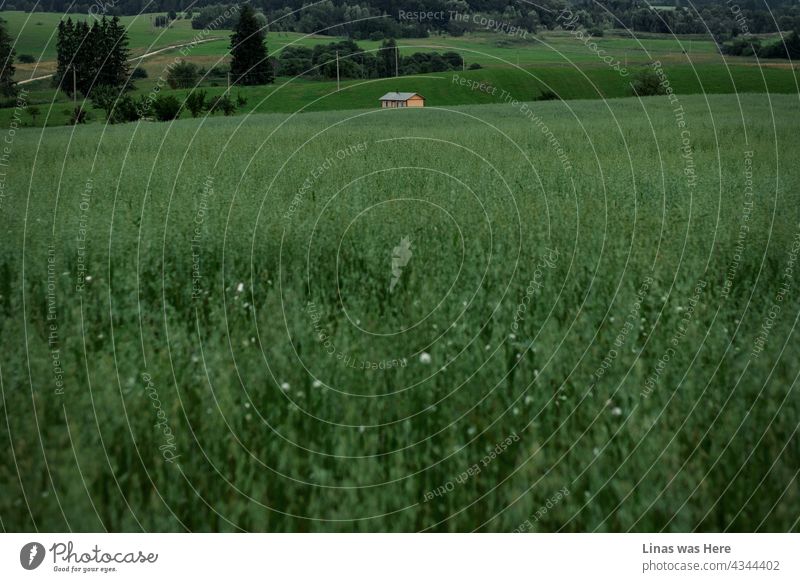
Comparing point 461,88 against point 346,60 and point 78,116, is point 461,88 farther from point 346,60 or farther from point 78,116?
point 78,116

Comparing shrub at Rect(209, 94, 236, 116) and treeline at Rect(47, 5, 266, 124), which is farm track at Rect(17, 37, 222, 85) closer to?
treeline at Rect(47, 5, 266, 124)

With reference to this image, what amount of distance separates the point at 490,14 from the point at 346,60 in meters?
2.06

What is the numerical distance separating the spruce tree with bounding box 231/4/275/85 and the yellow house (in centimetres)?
359

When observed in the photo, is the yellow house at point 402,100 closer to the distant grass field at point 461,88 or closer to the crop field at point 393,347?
the distant grass field at point 461,88

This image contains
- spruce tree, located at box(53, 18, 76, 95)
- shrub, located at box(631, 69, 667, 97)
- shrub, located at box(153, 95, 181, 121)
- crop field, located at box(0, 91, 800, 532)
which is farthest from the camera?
shrub, located at box(631, 69, 667, 97)

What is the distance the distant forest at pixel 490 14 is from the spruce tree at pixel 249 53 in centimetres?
18

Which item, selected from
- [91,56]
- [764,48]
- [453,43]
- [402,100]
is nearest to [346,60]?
[453,43]

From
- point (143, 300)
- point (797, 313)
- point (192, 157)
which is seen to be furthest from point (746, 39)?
point (143, 300)

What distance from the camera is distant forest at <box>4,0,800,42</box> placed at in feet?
23.7

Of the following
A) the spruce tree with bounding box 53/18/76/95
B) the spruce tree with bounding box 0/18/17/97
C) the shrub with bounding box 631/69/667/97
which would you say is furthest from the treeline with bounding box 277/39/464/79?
the shrub with bounding box 631/69/667/97

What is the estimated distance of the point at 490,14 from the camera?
7.62 metres
